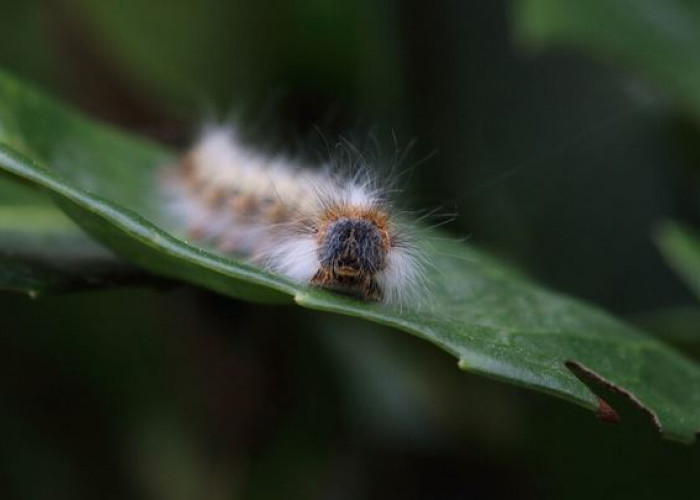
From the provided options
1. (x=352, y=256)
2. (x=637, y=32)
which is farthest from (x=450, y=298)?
(x=637, y=32)

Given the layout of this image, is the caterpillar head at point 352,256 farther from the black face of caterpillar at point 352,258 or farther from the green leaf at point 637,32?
the green leaf at point 637,32

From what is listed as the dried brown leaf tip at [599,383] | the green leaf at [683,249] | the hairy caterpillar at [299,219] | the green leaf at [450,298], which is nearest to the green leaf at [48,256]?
the green leaf at [450,298]

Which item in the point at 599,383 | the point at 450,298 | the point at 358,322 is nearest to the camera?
the point at 599,383

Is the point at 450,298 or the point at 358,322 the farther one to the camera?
the point at 358,322

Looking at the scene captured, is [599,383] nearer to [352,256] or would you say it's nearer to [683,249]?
[352,256]

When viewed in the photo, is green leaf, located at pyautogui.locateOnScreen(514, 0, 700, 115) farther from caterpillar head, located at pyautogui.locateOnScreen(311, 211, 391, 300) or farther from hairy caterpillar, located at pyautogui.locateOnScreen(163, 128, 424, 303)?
caterpillar head, located at pyautogui.locateOnScreen(311, 211, 391, 300)

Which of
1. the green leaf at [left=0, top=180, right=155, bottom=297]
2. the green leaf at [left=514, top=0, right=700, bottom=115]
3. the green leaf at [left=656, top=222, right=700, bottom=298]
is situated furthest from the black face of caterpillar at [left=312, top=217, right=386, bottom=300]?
the green leaf at [left=514, top=0, right=700, bottom=115]

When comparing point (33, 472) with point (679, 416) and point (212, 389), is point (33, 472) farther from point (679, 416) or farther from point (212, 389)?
point (679, 416)

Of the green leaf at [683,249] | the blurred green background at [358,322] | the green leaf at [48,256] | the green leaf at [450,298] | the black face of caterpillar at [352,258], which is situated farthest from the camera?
the blurred green background at [358,322]
